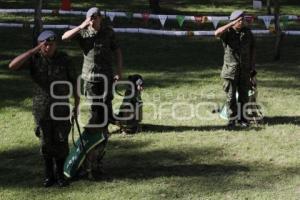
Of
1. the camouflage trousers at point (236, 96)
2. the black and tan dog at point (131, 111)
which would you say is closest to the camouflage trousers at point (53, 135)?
the black and tan dog at point (131, 111)

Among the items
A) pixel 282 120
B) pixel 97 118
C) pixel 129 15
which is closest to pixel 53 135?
pixel 97 118

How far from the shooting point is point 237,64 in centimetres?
884

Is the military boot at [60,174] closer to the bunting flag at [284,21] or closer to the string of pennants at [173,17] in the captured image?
the string of pennants at [173,17]

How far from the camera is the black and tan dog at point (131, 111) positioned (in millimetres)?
8781

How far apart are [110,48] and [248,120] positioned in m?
2.99

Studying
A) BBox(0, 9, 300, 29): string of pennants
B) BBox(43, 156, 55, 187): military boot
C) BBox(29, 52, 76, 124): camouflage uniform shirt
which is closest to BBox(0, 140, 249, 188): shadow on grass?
BBox(43, 156, 55, 187): military boot

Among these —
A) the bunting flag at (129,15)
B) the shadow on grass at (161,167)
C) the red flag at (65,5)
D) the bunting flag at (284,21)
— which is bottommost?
the shadow on grass at (161,167)

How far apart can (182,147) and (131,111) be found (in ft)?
3.60

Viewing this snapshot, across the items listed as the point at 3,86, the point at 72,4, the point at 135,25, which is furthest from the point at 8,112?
the point at 72,4

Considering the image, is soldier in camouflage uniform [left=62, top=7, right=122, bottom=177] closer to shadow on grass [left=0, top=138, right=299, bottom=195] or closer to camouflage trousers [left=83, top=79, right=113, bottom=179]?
camouflage trousers [left=83, top=79, right=113, bottom=179]

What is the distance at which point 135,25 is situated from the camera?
1980 centimetres

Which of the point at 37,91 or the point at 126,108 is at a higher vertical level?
the point at 37,91

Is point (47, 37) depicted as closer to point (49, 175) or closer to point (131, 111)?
point (49, 175)

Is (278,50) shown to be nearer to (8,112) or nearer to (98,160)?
(8,112)
